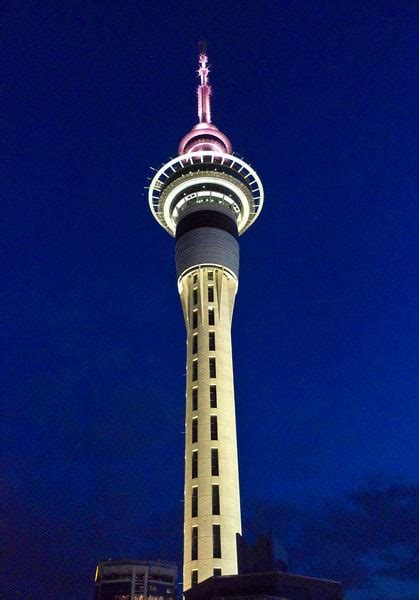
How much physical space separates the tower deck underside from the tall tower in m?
0.13

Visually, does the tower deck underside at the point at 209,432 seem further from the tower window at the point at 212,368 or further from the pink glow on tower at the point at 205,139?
the pink glow on tower at the point at 205,139

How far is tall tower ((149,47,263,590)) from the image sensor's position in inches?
3210

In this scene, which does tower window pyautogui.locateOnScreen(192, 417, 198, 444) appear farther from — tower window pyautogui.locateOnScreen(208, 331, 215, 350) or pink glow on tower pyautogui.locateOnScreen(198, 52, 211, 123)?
pink glow on tower pyautogui.locateOnScreen(198, 52, 211, 123)

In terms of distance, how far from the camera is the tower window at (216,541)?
78750 millimetres

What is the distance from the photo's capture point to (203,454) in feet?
284

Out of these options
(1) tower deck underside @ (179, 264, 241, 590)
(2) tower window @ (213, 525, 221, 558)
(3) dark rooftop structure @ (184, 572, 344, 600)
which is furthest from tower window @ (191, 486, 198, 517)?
(3) dark rooftop structure @ (184, 572, 344, 600)

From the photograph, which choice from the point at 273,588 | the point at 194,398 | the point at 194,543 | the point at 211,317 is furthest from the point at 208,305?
the point at 273,588

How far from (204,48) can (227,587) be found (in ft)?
354

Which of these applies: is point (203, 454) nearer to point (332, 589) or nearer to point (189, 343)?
point (189, 343)

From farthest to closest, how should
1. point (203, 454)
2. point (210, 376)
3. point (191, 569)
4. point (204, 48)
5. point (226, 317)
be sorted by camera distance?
point (204, 48) < point (226, 317) < point (210, 376) < point (203, 454) < point (191, 569)

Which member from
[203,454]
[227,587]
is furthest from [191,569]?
[227,587]

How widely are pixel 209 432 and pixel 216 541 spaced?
15.1 meters

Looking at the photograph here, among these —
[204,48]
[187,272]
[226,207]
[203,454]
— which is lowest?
[203,454]

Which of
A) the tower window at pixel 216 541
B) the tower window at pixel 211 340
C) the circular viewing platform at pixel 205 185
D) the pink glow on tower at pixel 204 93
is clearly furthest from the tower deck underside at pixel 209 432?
the pink glow on tower at pixel 204 93
